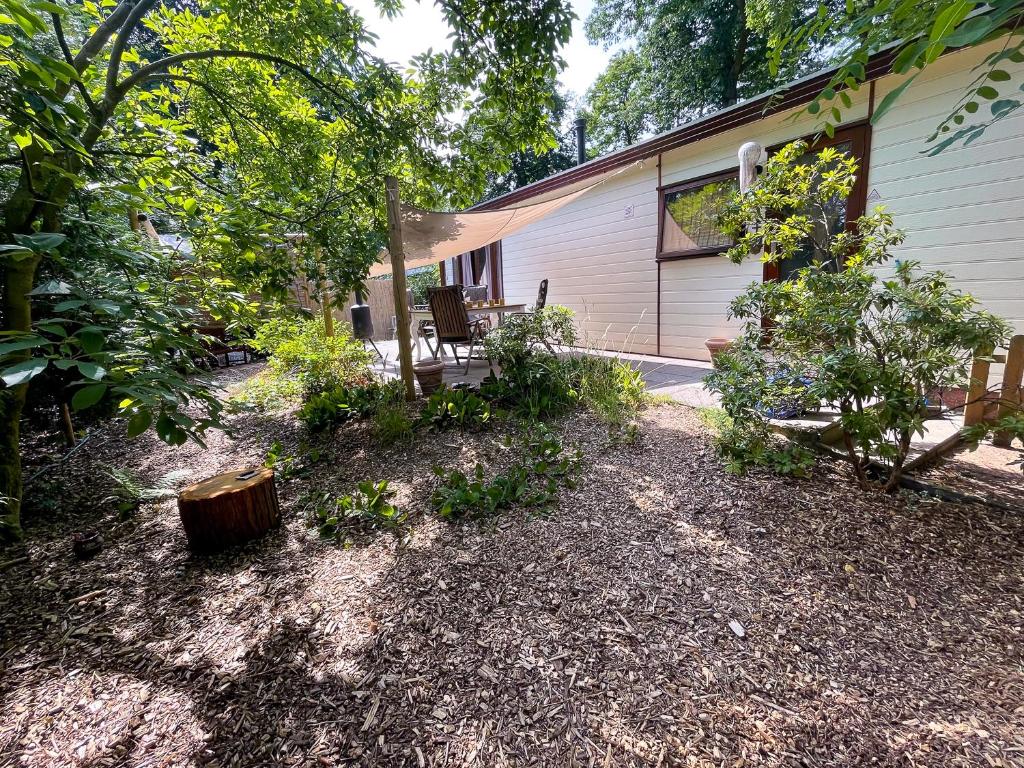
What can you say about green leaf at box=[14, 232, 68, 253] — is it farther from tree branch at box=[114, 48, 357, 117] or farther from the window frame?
the window frame

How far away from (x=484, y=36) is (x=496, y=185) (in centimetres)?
1859

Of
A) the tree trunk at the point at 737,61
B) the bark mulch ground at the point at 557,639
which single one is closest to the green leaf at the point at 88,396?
the bark mulch ground at the point at 557,639

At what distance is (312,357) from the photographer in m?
4.09

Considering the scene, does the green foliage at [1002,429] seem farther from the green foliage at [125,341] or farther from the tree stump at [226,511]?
the tree stump at [226,511]

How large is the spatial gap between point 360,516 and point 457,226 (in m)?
3.58

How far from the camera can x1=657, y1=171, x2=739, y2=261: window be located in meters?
4.69

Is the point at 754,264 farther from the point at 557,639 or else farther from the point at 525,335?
the point at 557,639

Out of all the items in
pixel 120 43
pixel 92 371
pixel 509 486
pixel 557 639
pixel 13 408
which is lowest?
pixel 557 639

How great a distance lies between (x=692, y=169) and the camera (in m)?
4.95

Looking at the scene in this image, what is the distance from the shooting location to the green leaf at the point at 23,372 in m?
0.85

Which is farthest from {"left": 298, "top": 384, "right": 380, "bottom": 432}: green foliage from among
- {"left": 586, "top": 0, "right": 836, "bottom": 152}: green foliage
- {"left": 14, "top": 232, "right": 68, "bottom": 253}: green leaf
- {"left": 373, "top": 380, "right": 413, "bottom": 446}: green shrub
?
{"left": 586, "top": 0, "right": 836, "bottom": 152}: green foliage

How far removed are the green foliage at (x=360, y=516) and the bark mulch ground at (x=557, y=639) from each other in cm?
9

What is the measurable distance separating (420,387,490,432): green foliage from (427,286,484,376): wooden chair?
136 centimetres

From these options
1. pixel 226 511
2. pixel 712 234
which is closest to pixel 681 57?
pixel 712 234
